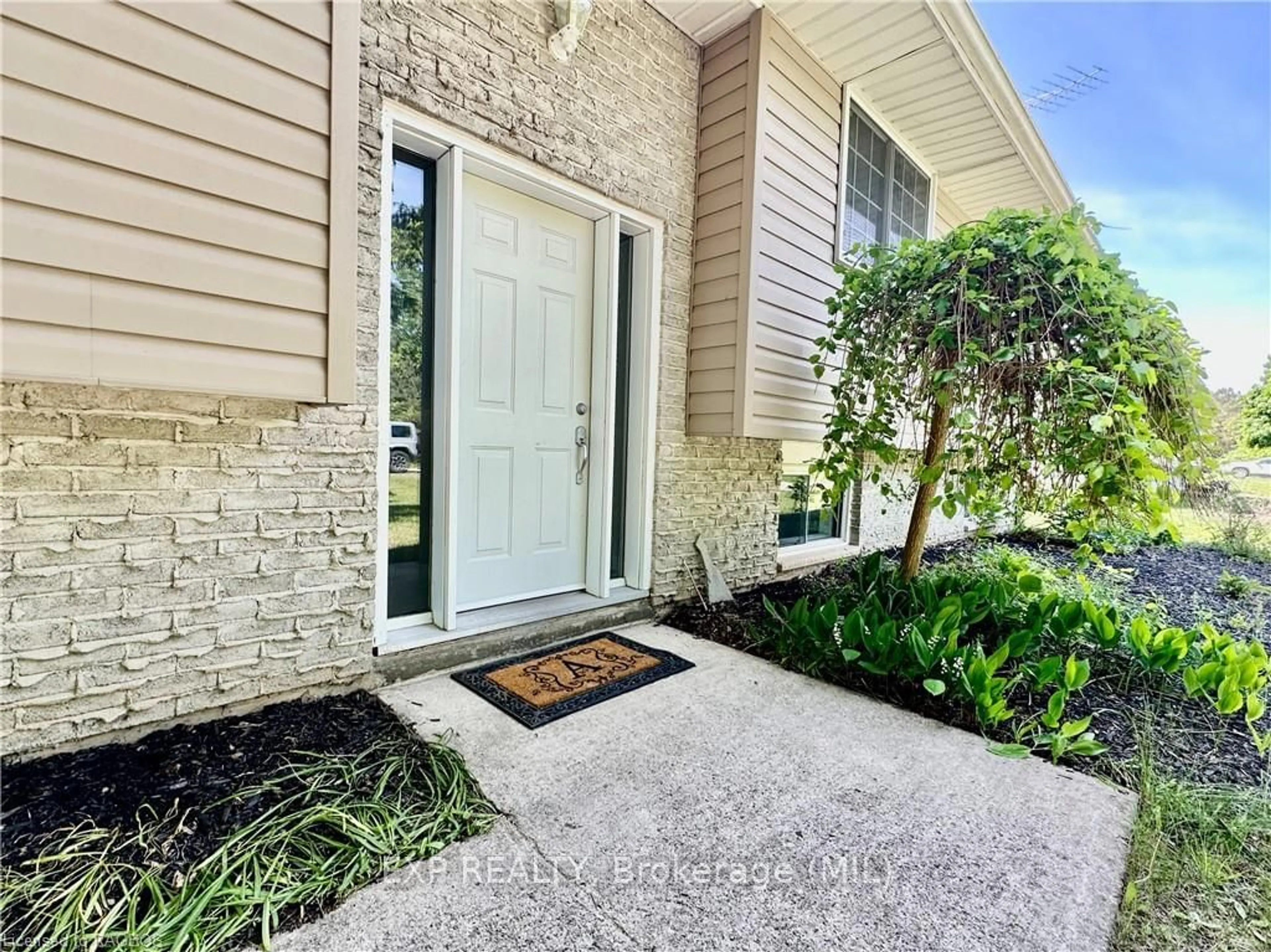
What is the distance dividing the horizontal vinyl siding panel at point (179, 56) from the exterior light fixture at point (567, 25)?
4.51ft

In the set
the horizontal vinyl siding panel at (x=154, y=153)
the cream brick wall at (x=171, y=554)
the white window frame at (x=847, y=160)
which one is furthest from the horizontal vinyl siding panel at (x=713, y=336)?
the horizontal vinyl siding panel at (x=154, y=153)

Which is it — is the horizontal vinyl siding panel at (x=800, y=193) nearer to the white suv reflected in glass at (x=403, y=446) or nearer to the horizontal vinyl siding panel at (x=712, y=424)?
the horizontal vinyl siding panel at (x=712, y=424)

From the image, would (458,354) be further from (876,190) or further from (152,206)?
(876,190)

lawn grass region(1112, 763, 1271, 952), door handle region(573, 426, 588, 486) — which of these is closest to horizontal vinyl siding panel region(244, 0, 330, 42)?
door handle region(573, 426, 588, 486)

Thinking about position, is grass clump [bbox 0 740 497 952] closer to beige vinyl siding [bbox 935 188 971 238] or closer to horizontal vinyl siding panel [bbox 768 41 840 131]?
horizontal vinyl siding panel [bbox 768 41 840 131]

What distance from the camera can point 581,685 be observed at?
2.41m

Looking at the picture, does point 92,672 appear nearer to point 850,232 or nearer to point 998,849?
point 998,849

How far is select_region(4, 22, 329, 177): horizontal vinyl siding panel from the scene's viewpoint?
51.6 inches

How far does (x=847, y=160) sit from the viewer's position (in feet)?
13.6

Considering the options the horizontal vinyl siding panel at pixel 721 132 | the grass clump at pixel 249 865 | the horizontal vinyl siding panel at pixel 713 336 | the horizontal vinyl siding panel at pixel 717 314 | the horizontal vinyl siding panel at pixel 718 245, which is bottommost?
the grass clump at pixel 249 865

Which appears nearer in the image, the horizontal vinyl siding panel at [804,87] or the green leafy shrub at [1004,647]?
the green leafy shrub at [1004,647]

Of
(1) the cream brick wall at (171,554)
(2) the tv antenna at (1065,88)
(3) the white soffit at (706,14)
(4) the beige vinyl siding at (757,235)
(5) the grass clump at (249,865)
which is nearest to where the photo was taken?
(5) the grass clump at (249,865)

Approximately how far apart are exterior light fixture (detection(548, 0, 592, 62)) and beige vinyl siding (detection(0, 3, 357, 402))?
1.18 meters

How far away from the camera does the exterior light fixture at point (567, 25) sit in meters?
2.60
